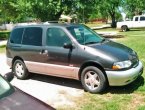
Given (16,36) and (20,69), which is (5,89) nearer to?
(20,69)

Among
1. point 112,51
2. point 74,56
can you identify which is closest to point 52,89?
point 74,56

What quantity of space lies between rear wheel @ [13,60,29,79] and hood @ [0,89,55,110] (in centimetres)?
600

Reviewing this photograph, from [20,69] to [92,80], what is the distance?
115 inches

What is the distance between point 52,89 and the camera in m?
8.88

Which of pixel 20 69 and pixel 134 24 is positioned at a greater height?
pixel 20 69

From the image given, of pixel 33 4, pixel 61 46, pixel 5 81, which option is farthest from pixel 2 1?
pixel 5 81

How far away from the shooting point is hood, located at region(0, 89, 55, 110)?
360 centimetres

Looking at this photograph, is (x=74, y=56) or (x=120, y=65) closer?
(x=120, y=65)

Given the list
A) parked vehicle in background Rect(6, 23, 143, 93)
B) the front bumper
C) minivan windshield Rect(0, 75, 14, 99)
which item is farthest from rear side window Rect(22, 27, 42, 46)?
minivan windshield Rect(0, 75, 14, 99)

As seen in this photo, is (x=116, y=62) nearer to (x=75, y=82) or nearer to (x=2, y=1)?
(x=75, y=82)

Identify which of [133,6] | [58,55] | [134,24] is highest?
[133,6]

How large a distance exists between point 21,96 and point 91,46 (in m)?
4.58

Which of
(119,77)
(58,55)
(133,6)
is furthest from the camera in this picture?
(133,6)

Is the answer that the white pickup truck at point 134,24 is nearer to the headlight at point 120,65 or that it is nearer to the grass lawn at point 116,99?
the grass lawn at point 116,99
